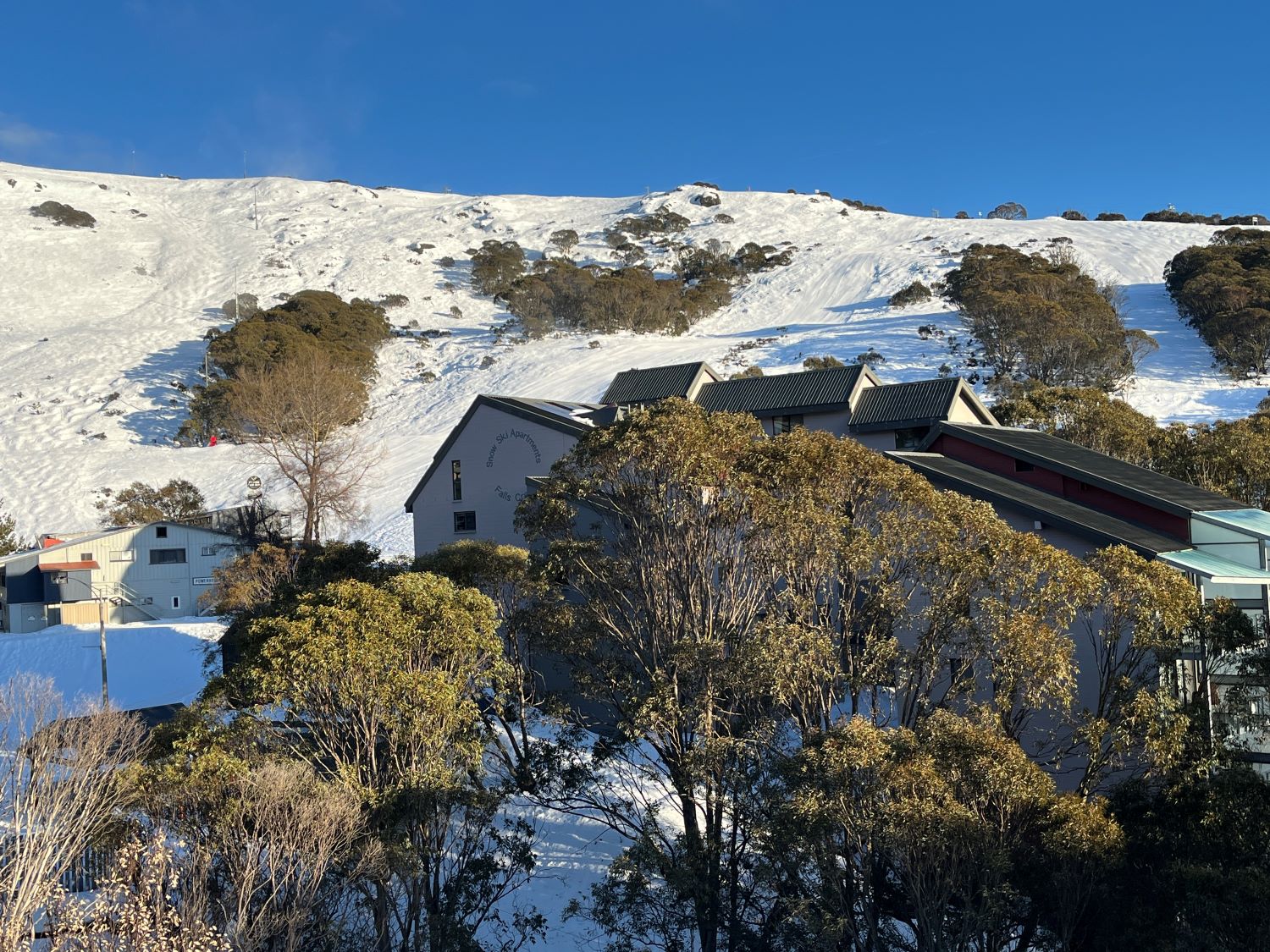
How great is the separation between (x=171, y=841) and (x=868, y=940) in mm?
9797

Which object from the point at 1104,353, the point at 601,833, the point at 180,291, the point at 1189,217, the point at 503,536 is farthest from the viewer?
the point at 1189,217

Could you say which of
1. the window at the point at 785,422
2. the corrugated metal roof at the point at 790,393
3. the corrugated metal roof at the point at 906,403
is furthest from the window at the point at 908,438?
the window at the point at 785,422

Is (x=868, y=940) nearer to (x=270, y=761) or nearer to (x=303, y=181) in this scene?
(x=270, y=761)

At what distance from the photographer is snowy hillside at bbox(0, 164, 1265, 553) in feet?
223

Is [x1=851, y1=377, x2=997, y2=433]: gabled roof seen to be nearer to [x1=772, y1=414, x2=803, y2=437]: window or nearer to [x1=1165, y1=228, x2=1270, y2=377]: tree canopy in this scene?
[x1=772, y1=414, x2=803, y2=437]: window

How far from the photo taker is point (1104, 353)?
2410 inches

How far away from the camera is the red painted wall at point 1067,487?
72.3ft

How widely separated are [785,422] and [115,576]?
30.7m

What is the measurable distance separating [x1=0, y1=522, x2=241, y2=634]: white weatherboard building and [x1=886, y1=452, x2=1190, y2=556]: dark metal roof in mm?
34180

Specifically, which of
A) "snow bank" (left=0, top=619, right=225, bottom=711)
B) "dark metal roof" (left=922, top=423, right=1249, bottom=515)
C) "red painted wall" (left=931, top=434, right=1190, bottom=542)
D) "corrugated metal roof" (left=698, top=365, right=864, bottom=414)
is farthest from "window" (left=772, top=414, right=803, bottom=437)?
"snow bank" (left=0, top=619, right=225, bottom=711)

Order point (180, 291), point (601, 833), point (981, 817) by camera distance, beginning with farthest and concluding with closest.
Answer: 1. point (180, 291)
2. point (601, 833)
3. point (981, 817)

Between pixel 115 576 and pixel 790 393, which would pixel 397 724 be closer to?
pixel 790 393

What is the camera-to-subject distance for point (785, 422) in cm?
3544

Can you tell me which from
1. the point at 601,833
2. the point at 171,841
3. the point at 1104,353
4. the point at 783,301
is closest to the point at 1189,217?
the point at 783,301
